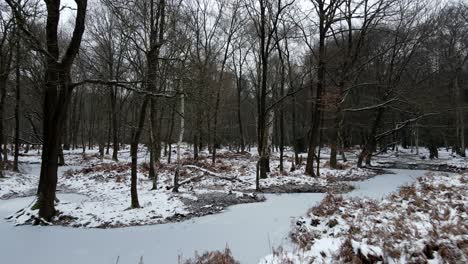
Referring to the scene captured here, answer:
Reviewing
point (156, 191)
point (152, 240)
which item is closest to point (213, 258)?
point (152, 240)

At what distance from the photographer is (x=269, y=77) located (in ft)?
90.5

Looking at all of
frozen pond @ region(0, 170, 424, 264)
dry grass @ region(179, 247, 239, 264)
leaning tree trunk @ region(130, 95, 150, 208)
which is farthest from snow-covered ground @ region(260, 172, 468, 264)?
leaning tree trunk @ region(130, 95, 150, 208)

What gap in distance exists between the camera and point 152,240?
23.5ft

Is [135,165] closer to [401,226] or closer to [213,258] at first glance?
[213,258]

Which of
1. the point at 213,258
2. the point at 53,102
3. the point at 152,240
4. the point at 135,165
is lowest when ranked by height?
the point at 152,240

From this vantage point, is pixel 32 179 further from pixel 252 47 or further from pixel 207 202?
pixel 252 47

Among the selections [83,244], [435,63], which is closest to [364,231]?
[83,244]

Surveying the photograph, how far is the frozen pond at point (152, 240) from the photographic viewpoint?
20.0ft

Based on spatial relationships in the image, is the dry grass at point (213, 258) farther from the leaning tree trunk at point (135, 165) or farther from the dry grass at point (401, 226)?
the leaning tree trunk at point (135, 165)

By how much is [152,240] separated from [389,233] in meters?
4.67

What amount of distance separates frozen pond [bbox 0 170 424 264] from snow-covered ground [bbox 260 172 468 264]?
81 cm

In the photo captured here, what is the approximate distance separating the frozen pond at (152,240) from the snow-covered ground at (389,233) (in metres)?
0.81

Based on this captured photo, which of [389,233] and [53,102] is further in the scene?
[53,102]

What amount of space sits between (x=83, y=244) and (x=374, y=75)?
2440 cm
